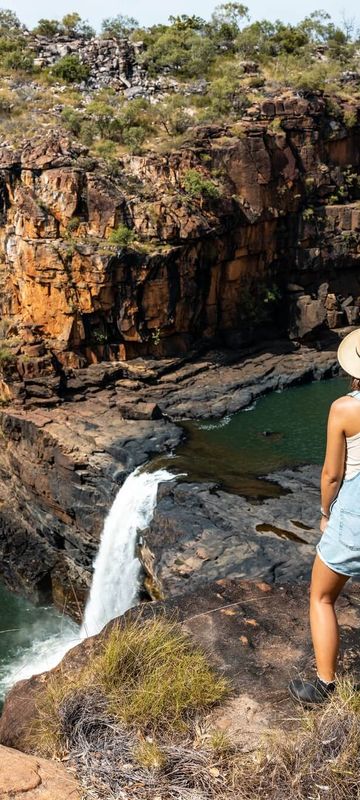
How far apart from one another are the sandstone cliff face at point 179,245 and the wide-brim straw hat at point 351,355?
1601 centimetres

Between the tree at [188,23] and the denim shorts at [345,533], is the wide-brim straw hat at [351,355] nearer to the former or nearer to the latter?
the denim shorts at [345,533]

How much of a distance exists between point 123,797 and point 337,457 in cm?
193

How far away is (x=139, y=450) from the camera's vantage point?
15516mm

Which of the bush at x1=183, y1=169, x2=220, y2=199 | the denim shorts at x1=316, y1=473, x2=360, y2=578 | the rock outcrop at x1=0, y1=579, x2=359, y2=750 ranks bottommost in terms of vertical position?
the rock outcrop at x1=0, y1=579, x2=359, y2=750

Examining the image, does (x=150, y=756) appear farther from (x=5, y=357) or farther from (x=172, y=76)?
(x=172, y=76)

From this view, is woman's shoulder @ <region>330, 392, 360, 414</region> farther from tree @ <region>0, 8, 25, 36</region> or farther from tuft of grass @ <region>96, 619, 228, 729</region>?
→ tree @ <region>0, 8, 25, 36</region>

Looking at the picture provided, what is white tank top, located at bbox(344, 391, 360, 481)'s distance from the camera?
11.2 feet

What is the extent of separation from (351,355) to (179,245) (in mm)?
17672

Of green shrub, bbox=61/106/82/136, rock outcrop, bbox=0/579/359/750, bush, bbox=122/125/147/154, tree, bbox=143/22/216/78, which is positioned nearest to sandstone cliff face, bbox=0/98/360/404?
bush, bbox=122/125/147/154

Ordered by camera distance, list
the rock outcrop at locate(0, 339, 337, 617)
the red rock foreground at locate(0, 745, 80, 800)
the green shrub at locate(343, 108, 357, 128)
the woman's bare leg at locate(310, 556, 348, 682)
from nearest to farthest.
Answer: the red rock foreground at locate(0, 745, 80, 800) → the woman's bare leg at locate(310, 556, 348, 682) → the rock outcrop at locate(0, 339, 337, 617) → the green shrub at locate(343, 108, 357, 128)

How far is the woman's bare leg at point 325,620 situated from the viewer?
12.1ft

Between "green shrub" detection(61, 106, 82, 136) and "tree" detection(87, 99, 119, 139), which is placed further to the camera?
"tree" detection(87, 99, 119, 139)

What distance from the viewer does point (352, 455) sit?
348 cm

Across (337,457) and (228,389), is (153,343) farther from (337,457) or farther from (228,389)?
(337,457)
